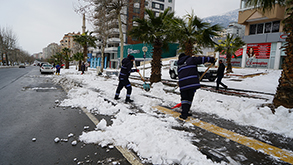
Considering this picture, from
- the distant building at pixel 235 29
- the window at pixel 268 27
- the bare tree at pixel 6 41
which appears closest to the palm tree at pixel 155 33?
the window at pixel 268 27

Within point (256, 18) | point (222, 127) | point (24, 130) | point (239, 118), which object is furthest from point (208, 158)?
point (256, 18)

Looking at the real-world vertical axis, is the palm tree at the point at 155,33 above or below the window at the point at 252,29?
below

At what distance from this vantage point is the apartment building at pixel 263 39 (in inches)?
894

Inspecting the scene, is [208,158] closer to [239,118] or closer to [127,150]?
[127,150]

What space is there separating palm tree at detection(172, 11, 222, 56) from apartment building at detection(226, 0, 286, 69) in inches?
680

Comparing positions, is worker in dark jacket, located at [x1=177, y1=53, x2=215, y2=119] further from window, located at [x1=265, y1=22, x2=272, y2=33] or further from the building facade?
window, located at [x1=265, y1=22, x2=272, y2=33]

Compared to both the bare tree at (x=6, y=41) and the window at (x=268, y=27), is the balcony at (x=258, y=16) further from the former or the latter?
the bare tree at (x=6, y=41)

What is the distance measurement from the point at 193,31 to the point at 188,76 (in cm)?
684

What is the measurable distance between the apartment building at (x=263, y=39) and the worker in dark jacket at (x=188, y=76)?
77.3 feet

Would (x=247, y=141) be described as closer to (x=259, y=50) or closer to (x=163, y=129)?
(x=163, y=129)

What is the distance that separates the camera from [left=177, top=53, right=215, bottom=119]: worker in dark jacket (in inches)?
175

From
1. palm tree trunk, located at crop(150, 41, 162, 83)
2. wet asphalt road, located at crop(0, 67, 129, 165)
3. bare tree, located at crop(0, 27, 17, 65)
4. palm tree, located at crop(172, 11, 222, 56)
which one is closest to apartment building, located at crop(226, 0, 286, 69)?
palm tree, located at crop(172, 11, 222, 56)

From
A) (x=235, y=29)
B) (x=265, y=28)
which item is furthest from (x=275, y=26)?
(x=235, y=29)

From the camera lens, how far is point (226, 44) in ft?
61.8
